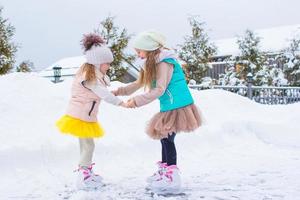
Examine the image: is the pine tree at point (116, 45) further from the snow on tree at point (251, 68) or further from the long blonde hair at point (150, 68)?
the long blonde hair at point (150, 68)

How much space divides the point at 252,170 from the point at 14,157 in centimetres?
226

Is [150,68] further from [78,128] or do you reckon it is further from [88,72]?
[78,128]

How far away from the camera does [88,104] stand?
382 centimetres

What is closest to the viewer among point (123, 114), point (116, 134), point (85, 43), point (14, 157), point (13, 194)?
point (13, 194)

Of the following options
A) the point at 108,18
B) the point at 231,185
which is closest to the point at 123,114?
the point at 231,185

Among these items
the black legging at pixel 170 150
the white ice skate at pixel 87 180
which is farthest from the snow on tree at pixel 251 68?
the white ice skate at pixel 87 180

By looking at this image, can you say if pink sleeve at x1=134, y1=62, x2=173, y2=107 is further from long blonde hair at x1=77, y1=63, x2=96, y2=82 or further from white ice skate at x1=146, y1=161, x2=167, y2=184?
white ice skate at x1=146, y1=161, x2=167, y2=184

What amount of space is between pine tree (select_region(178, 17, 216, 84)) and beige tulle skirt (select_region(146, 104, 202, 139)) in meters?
19.0

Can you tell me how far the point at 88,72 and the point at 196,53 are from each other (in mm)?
19677

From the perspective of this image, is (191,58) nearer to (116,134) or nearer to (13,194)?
(116,134)

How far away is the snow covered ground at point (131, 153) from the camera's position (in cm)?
357

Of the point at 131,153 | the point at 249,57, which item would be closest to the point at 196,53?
the point at 249,57

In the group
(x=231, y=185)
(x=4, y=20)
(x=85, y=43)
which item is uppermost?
(x=4, y=20)

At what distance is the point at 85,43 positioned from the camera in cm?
396
